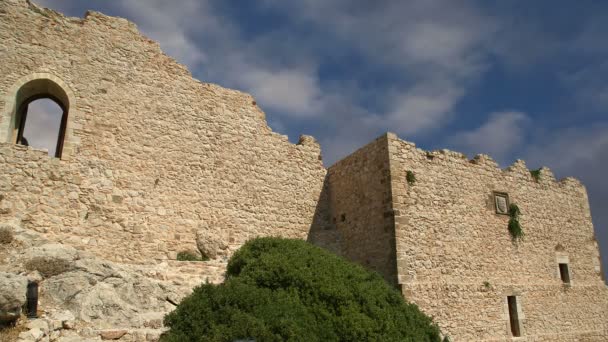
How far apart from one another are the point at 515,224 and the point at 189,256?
33.6 ft

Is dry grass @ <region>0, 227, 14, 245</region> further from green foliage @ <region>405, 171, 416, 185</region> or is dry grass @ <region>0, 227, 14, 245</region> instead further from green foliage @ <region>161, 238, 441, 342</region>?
green foliage @ <region>405, 171, 416, 185</region>

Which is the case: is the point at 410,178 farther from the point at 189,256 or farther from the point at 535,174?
the point at 189,256

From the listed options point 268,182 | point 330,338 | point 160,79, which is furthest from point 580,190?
point 160,79

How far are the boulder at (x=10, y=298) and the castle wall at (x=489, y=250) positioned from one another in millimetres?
8229

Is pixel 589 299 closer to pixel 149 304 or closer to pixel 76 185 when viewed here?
pixel 149 304

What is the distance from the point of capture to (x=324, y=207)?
14.2m

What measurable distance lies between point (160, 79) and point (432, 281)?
9.30 meters

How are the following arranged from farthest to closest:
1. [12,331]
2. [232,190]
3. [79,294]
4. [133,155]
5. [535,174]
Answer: [535,174]
[232,190]
[133,155]
[79,294]
[12,331]

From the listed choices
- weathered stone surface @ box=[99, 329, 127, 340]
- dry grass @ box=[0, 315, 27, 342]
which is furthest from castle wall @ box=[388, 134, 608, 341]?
dry grass @ box=[0, 315, 27, 342]

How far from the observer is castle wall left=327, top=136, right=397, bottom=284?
38.9ft

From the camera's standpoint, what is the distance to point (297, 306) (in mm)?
7715

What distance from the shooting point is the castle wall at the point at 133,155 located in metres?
10.1

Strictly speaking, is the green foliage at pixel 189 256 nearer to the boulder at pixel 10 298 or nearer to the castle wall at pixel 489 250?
the boulder at pixel 10 298

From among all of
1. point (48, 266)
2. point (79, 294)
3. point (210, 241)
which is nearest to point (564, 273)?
point (210, 241)
